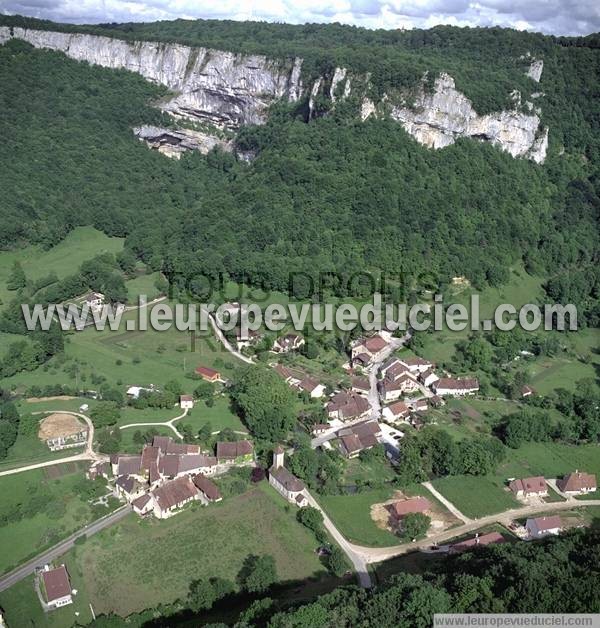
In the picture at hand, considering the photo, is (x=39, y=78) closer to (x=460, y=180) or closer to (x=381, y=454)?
(x=460, y=180)

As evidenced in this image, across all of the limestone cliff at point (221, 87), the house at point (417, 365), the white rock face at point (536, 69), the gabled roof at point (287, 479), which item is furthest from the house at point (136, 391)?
the white rock face at point (536, 69)

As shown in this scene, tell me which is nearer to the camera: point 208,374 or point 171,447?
point 171,447

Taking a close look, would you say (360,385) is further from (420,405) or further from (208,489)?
(208,489)

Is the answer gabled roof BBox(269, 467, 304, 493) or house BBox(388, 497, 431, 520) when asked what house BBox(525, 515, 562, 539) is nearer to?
house BBox(388, 497, 431, 520)

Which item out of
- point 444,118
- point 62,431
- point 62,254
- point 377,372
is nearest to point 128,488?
point 62,431

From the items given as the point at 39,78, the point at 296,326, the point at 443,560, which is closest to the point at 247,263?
the point at 296,326

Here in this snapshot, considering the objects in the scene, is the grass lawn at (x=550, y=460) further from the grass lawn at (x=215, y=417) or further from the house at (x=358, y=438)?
the grass lawn at (x=215, y=417)

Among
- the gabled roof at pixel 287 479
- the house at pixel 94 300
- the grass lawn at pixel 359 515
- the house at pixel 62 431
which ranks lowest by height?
the grass lawn at pixel 359 515
